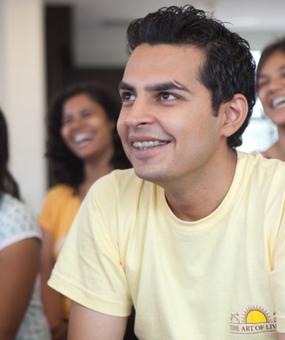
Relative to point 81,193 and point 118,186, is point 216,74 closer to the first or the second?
point 118,186

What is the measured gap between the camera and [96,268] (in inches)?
51.4

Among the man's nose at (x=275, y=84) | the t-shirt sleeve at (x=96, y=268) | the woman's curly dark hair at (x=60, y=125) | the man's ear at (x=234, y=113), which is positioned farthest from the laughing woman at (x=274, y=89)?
the t-shirt sleeve at (x=96, y=268)

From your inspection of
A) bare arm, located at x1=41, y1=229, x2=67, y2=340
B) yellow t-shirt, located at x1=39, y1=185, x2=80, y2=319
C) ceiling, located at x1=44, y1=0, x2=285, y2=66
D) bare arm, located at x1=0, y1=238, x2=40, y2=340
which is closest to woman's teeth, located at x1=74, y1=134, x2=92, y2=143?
yellow t-shirt, located at x1=39, y1=185, x2=80, y2=319

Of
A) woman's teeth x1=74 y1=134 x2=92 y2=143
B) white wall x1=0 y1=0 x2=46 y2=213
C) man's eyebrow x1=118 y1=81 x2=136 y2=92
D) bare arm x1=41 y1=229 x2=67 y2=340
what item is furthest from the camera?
white wall x1=0 y1=0 x2=46 y2=213

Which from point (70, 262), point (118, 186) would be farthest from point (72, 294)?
point (118, 186)

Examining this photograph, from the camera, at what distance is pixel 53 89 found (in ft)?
18.9

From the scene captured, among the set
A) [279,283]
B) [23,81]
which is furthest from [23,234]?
[23,81]

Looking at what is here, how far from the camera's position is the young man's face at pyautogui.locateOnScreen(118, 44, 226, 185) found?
1.19 m

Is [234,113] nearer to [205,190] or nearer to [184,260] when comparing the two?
[205,190]

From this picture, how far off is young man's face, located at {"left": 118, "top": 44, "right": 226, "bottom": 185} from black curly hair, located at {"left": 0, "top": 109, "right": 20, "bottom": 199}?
70 centimetres

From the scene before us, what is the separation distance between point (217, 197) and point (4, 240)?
27.3 inches

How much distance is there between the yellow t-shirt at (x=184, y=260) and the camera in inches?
46.3

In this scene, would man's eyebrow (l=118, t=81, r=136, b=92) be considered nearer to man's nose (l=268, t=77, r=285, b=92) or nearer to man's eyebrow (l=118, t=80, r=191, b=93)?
man's eyebrow (l=118, t=80, r=191, b=93)

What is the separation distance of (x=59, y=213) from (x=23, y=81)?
2.00 m
